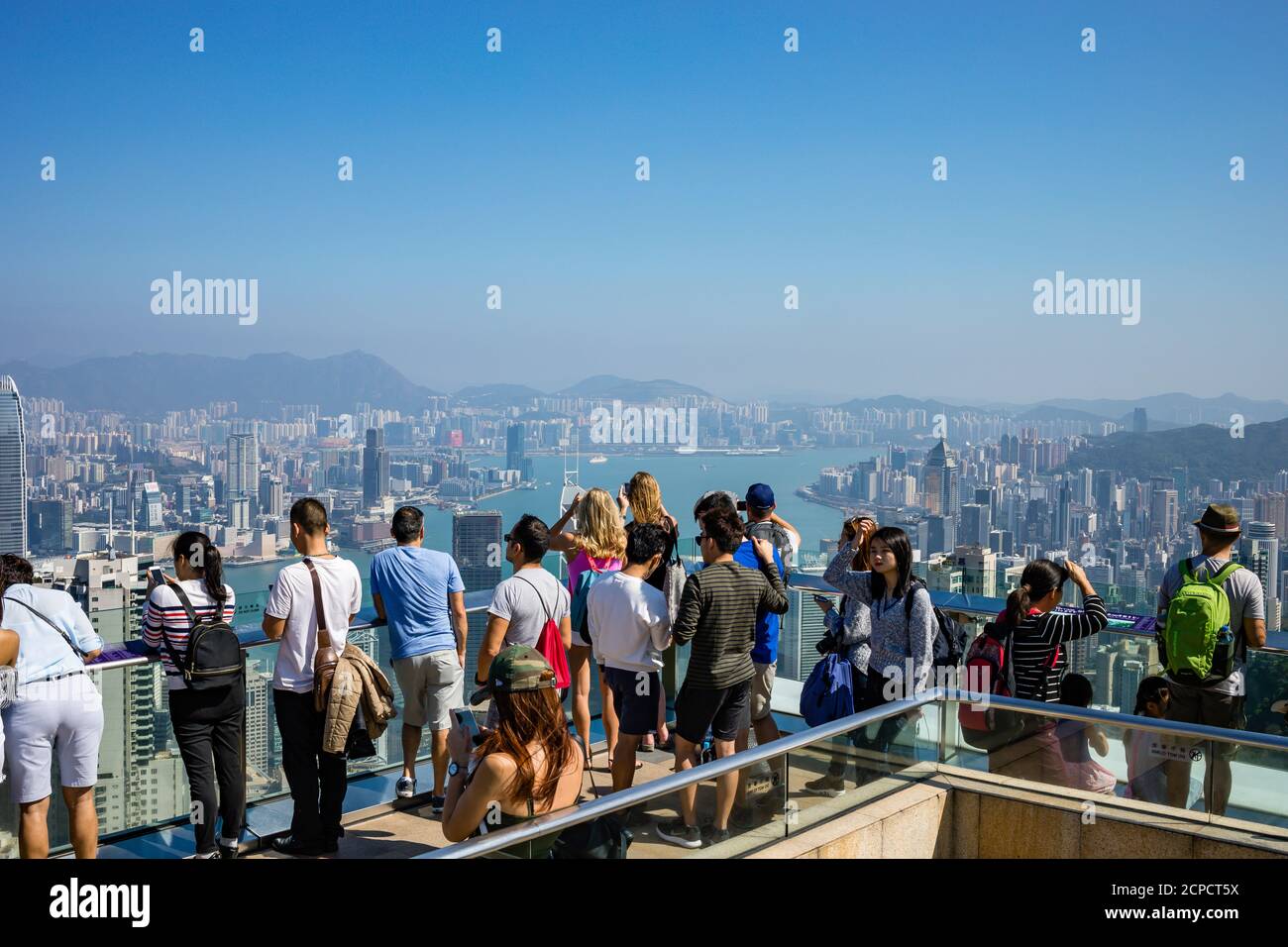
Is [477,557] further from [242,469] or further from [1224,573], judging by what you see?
[242,469]

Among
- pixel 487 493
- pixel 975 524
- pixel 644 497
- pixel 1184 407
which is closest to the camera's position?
A: pixel 644 497

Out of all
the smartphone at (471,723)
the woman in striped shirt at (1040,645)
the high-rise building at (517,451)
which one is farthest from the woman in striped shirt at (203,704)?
the high-rise building at (517,451)

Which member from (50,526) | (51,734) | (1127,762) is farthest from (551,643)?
(50,526)

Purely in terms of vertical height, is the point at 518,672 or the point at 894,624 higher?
the point at 518,672

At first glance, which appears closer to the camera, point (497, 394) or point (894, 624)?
point (894, 624)

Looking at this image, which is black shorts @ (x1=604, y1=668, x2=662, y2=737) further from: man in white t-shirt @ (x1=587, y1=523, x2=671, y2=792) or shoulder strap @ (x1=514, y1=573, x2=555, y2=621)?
shoulder strap @ (x1=514, y1=573, x2=555, y2=621)

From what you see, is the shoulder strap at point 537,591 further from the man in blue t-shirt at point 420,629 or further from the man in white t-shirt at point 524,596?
the man in blue t-shirt at point 420,629

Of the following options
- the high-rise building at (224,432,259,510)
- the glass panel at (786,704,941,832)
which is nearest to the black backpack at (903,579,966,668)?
the glass panel at (786,704,941,832)
